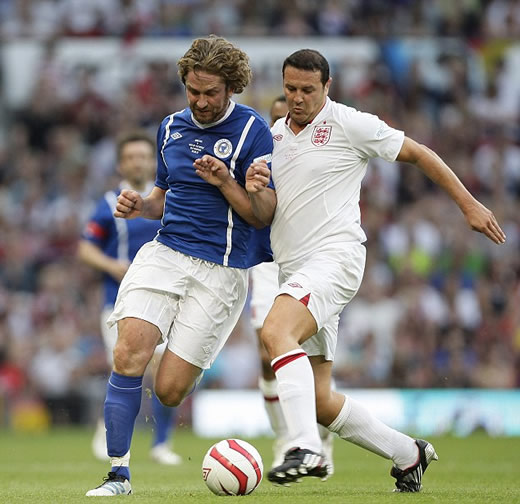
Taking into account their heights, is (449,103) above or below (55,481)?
above

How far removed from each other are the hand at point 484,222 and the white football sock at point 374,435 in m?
1.34

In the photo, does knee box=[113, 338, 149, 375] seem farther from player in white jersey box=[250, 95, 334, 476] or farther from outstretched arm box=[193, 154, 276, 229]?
player in white jersey box=[250, 95, 334, 476]

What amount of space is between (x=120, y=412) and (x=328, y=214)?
5.63ft

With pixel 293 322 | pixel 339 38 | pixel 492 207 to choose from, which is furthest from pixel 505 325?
pixel 293 322

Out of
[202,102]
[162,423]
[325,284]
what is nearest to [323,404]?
[325,284]

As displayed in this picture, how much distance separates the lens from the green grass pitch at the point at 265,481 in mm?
6863

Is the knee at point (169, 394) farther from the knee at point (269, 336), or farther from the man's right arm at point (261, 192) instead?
the man's right arm at point (261, 192)

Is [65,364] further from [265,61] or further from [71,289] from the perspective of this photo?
[265,61]

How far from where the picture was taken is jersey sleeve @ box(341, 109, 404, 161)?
→ 7152 millimetres

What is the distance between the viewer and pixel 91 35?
67.8ft

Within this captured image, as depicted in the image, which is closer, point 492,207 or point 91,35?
point 492,207

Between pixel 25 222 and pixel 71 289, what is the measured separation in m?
1.72

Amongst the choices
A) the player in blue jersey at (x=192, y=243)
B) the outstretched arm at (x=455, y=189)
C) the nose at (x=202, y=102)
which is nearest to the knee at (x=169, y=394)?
the player in blue jersey at (x=192, y=243)

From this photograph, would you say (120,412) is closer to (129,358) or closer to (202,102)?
(129,358)
